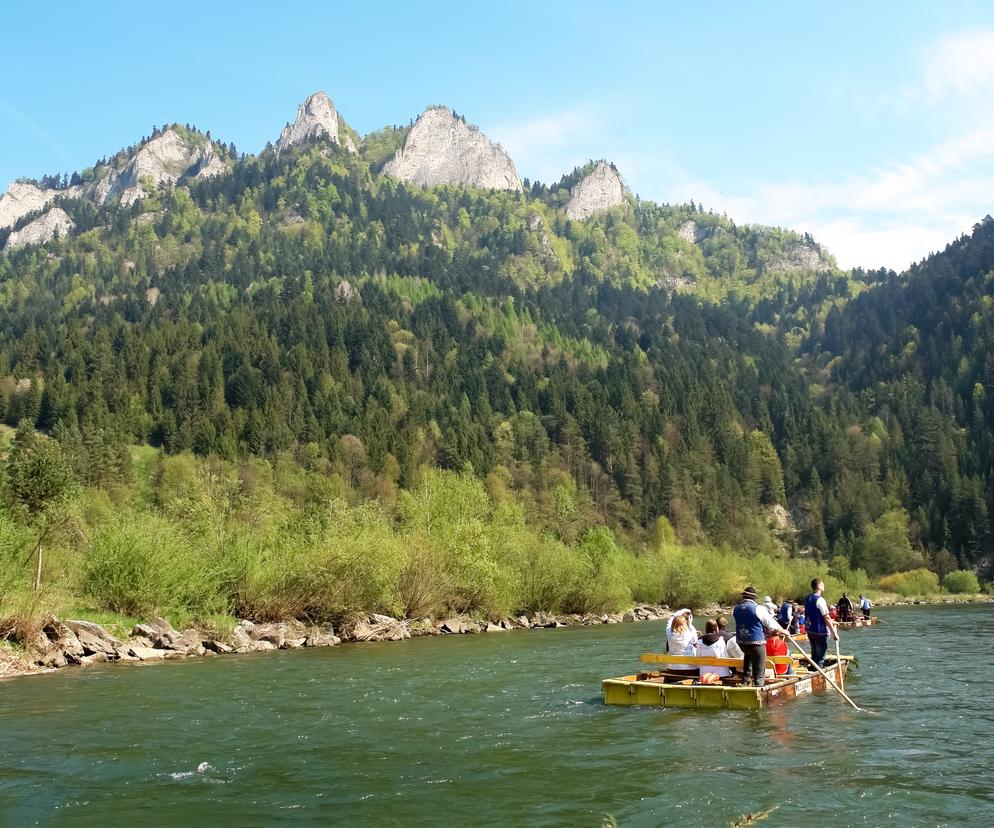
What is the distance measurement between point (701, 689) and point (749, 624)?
87.7 inches

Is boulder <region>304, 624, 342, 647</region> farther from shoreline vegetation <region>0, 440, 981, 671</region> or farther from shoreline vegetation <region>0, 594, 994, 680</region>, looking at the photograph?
shoreline vegetation <region>0, 440, 981, 671</region>

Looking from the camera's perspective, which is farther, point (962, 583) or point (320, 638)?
point (962, 583)

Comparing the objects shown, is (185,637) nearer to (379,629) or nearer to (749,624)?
(379,629)

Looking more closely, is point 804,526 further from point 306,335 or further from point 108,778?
point 108,778

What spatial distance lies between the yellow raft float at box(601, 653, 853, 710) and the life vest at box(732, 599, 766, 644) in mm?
1172

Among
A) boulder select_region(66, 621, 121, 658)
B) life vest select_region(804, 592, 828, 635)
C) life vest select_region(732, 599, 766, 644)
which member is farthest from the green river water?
boulder select_region(66, 621, 121, 658)

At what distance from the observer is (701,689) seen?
24.4 metres

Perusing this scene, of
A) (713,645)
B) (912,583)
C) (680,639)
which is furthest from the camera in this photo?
(912,583)

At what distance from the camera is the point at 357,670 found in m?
37.5

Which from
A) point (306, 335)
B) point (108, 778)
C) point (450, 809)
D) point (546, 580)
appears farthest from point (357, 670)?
point (306, 335)

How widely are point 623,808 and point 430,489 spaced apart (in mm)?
79684

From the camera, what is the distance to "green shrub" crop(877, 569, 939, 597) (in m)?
139

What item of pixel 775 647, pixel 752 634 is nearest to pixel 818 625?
pixel 775 647

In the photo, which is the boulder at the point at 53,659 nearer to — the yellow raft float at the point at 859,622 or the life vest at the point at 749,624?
the life vest at the point at 749,624
